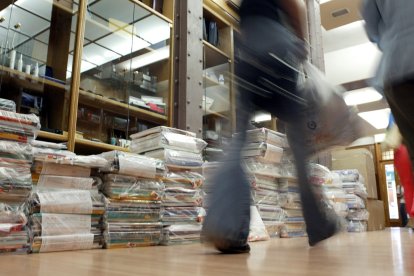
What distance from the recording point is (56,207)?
4.45 feet

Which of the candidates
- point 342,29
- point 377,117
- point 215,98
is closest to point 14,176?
point 215,98

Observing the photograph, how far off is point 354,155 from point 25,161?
3.74m

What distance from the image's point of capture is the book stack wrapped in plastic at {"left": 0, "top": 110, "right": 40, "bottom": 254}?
3.97 ft

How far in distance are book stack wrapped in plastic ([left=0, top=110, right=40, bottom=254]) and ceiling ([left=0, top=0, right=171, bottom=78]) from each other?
0.97m

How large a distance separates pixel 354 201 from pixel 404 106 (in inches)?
113

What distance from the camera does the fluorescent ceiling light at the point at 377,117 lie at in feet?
26.1

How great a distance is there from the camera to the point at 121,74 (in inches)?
103

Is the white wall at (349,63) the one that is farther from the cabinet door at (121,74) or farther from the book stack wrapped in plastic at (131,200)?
the book stack wrapped in plastic at (131,200)

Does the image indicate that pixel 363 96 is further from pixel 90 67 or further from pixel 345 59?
pixel 90 67

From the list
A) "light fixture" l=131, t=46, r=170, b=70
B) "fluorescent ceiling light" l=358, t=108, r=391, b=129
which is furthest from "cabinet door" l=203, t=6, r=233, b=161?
"fluorescent ceiling light" l=358, t=108, r=391, b=129

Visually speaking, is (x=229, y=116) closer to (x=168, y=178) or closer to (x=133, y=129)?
(x=133, y=129)

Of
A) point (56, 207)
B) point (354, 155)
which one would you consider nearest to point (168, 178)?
point (56, 207)

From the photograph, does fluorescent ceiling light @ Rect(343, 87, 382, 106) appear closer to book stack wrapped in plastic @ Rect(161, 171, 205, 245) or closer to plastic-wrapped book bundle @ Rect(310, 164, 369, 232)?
plastic-wrapped book bundle @ Rect(310, 164, 369, 232)

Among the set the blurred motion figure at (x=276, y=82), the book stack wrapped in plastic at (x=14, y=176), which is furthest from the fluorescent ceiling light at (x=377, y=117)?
the book stack wrapped in plastic at (x=14, y=176)
